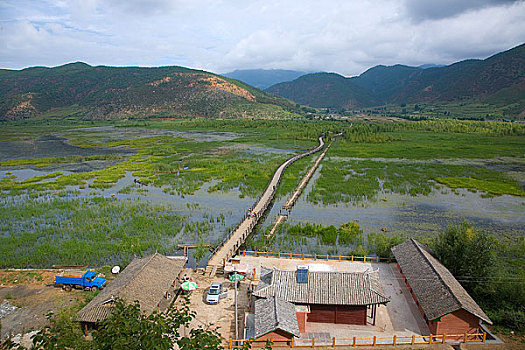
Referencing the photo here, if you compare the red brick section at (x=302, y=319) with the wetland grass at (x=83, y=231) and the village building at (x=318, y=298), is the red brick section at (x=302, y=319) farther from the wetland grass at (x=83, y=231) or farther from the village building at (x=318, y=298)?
the wetland grass at (x=83, y=231)

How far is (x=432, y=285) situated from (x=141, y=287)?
54.8 ft

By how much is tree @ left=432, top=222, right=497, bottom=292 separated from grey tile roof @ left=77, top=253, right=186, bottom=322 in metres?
18.4

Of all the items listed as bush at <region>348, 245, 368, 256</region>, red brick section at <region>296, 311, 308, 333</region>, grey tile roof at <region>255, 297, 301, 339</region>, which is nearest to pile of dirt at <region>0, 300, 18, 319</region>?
grey tile roof at <region>255, 297, 301, 339</region>

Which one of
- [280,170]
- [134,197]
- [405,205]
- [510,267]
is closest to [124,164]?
[134,197]

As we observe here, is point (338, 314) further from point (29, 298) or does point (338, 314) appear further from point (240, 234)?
point (29, 298)

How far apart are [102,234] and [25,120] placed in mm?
186856

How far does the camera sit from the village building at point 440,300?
59.7 feet

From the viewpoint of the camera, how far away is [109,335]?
807cm

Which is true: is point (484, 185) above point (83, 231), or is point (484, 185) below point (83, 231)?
above

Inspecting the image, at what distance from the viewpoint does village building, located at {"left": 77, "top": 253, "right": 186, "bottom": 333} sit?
59.1 feet

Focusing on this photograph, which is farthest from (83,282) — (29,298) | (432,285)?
(432,285)

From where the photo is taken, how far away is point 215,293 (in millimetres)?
21875

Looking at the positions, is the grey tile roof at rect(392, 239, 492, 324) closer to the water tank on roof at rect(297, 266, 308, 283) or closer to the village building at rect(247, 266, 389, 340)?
the village building at rect(247, 266, 389, 340)

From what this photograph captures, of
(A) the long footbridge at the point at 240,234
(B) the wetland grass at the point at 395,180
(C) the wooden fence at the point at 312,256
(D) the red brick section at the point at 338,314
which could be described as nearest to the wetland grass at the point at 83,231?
(A) the long footbridge at the point at 240,234
